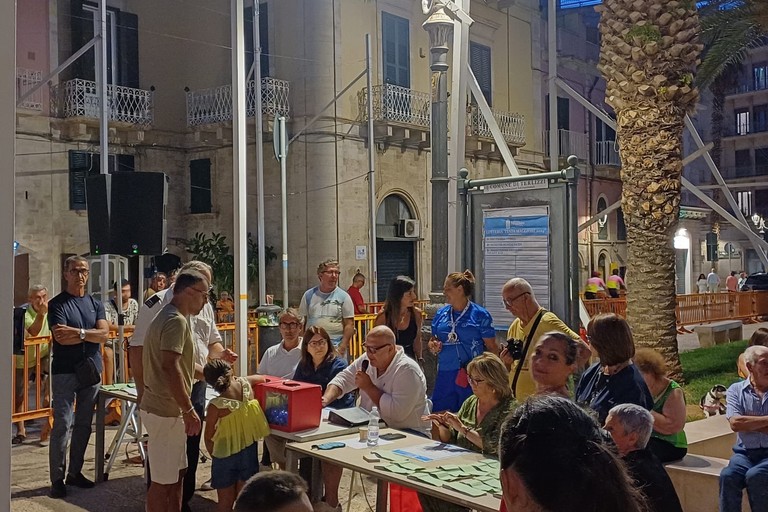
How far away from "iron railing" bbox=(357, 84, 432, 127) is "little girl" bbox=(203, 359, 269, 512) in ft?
51.5

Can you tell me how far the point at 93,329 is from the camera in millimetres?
6770

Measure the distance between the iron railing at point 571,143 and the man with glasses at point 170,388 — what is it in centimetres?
2353

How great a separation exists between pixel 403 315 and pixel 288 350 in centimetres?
112

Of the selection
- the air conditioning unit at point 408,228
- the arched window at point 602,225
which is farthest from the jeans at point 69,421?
the arched window at point 602,225

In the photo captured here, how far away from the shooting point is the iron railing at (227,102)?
63.7 ft

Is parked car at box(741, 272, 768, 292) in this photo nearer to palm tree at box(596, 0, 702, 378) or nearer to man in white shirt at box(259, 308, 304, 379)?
palm tree at box(596, 0, 702, 378)

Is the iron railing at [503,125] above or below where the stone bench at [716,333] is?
above

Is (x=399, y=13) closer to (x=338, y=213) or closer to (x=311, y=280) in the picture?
(x=338, y=213)

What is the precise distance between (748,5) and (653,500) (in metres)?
11.6

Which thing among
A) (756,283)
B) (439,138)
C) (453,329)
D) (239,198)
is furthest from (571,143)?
(453,329)

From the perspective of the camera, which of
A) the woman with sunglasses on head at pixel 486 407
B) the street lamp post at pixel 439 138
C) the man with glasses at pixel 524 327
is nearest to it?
the woman with sunglasses on head at pixel 486 407

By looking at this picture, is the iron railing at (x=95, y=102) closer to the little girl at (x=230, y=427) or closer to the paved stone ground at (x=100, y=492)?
the paved stone ground at (x=100, y=492)

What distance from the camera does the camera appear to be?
17.6ft

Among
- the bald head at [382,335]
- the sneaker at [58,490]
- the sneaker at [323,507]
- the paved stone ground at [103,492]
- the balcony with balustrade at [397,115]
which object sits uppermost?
the balcony with balustrade at [397,115]
